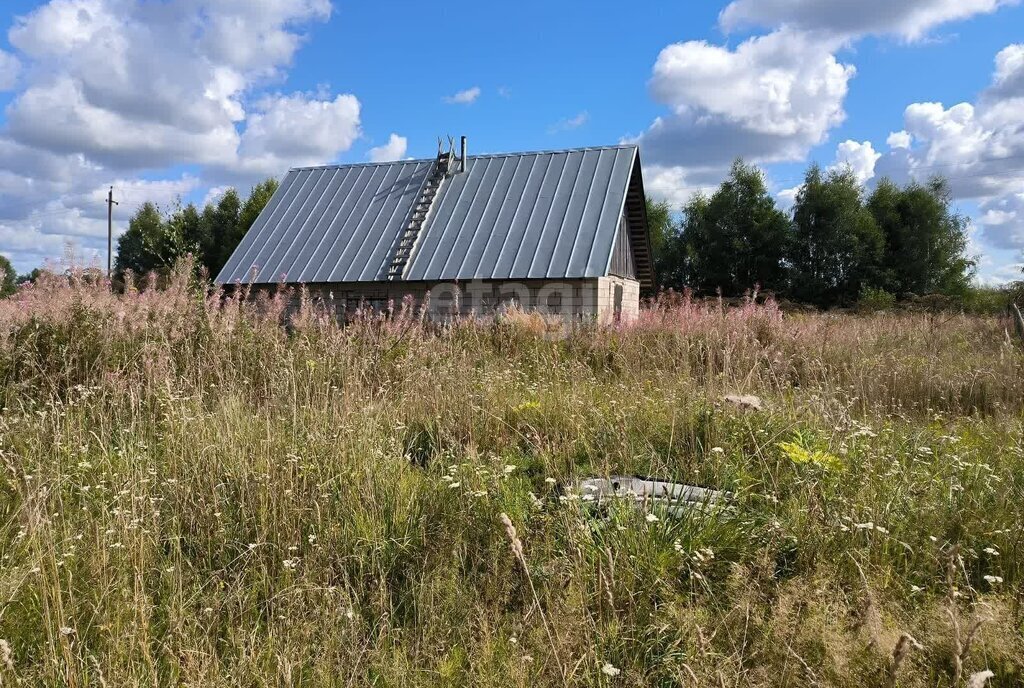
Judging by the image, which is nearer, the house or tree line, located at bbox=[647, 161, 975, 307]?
the house

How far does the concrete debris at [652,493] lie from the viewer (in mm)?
2869

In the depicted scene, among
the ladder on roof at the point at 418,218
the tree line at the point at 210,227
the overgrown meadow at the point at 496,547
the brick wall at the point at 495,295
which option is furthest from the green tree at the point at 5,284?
the tree line at the point at 210,227

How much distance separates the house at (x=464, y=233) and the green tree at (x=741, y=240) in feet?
53.6

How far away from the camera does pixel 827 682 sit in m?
1.99

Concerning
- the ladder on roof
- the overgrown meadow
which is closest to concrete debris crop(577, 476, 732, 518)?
the overgrown meadow

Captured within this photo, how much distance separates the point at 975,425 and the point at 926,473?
226 cm

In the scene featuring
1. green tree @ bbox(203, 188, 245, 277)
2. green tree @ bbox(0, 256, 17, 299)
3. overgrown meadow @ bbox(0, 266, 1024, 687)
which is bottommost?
overgrown meadow @ bbox(0, 266, 1024, 687)

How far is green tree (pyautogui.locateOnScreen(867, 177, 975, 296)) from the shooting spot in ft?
106

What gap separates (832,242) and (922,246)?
4.61 m

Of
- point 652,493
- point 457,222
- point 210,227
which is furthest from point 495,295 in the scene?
point 210,227

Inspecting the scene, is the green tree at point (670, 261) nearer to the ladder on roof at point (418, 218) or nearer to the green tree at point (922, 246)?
the green tree at point (922, 246)

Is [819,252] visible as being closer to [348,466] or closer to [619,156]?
[619,156]

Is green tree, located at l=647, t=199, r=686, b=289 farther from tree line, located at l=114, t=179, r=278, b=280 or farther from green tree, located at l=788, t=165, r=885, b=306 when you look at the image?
tree line, located at l=114, t=179, r=278, b=280

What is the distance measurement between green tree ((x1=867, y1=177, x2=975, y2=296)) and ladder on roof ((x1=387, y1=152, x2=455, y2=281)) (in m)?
25.5
